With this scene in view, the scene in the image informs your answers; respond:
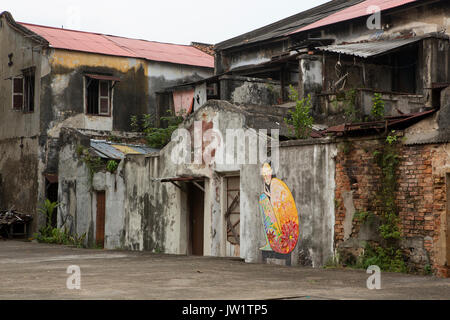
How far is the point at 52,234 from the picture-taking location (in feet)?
79.5

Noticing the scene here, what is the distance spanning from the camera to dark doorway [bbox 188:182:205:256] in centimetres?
1805

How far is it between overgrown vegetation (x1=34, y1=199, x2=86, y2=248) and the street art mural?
9.21m

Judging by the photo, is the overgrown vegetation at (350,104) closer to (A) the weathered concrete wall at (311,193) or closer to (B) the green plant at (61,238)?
(A) the weathered concrete wall at (311,193)

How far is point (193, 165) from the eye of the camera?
17719 mm

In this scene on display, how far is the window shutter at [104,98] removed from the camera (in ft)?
88.7

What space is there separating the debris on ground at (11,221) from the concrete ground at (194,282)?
10.2 meters

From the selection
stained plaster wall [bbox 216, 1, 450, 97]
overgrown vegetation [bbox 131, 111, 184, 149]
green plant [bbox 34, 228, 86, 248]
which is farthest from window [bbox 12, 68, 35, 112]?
stained plaster wall [bbox 216, 1, 450, 97]

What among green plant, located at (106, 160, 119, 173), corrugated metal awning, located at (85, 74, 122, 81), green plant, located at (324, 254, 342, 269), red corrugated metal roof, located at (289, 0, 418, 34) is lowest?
green plant, located at (324, 254, 342, 269)

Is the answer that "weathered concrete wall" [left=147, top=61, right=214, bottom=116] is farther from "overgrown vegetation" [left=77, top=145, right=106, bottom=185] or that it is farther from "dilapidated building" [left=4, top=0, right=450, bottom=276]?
"overgrown vegetation" [left=77, top=145, right=106, bottom=185]

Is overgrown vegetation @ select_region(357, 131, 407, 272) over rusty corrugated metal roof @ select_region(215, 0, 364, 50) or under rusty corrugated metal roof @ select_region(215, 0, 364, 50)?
under

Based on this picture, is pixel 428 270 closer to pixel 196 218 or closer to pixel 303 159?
pixel 303 159
